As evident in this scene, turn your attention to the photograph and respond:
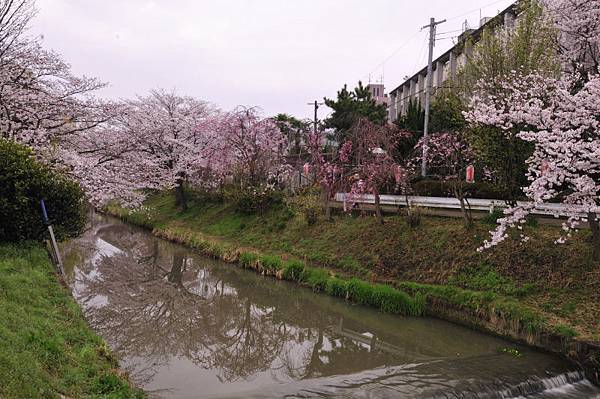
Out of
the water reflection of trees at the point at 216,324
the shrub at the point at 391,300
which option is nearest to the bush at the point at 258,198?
the water reflection of trees at the point at 216,324

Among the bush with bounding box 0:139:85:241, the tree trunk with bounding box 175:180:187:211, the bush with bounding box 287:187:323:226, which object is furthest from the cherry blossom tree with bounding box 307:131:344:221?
the tree trunk with bounding box 175:180:187:211

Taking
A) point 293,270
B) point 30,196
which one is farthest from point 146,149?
point 293,270

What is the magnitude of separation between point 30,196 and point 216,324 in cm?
660

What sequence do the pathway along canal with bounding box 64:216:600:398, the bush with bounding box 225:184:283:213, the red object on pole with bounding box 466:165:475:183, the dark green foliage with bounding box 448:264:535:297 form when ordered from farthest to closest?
the bush with bounding box 225:184:283:213 < the red object on pole with bounding box 466:165:475:183 < the dark green foliage with bounding box 448:264:535:297 < the pathway along canal with bounding box 64:216:600:398

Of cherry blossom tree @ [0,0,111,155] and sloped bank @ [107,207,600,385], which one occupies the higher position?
cherry blossom tree @ [0,0,111,155]

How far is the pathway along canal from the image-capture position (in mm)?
7914

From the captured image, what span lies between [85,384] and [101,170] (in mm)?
10585

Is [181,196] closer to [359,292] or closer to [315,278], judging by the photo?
[315,278]

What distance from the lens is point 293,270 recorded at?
1577 cm

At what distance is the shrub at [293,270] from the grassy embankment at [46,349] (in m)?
7.87

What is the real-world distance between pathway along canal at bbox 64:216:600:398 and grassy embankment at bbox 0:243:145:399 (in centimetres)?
147

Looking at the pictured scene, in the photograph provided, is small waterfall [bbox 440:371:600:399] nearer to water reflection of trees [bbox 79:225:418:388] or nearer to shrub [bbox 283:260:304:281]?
water reflection of trees [bbox 79:225:418:388]

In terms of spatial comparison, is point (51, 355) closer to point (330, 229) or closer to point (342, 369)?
point (342, 369)

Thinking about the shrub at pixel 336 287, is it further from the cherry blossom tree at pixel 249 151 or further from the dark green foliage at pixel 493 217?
the cherry blossom tree at pixel 249 151
